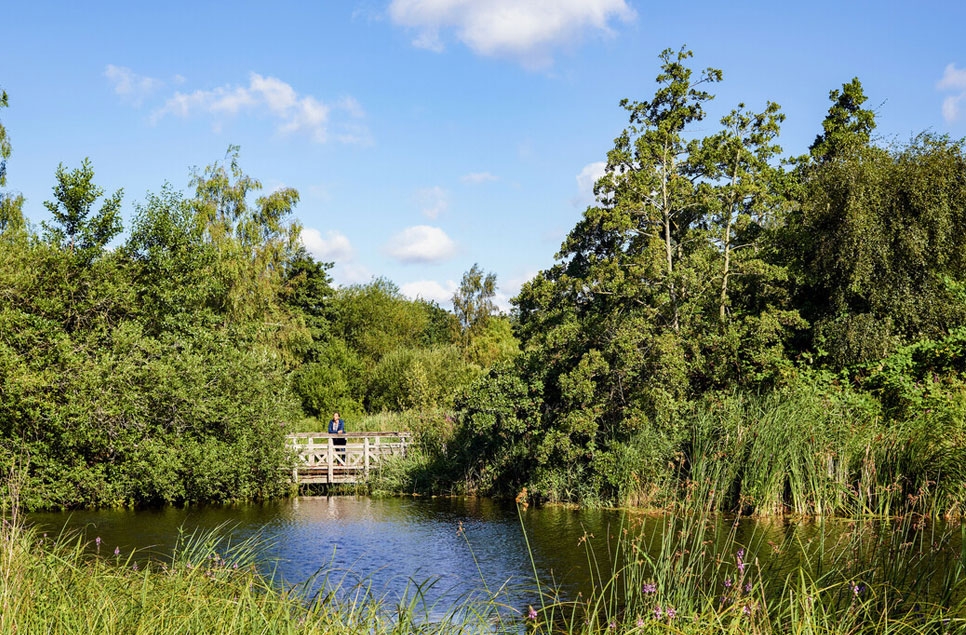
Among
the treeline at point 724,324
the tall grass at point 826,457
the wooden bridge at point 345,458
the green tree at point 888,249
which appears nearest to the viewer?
the tall grass at point 826,457

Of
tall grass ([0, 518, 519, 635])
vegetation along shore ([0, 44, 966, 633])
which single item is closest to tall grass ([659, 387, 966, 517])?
vegetation along shore ([0, 44, 966, 633])

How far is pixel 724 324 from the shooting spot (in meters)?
19.4

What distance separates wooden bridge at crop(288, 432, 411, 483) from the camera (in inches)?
867

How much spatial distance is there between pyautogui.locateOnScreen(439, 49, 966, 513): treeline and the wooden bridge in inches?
73.8

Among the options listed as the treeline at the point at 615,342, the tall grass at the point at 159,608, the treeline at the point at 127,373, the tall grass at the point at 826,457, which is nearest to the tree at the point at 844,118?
the treeline at the point at 615,342

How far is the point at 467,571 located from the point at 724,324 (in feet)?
32.8

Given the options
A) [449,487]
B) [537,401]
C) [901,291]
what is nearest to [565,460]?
[537,401]

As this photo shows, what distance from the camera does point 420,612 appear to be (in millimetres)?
8938

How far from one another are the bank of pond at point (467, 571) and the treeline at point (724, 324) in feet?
4.25

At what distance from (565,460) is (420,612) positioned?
8.92 meters

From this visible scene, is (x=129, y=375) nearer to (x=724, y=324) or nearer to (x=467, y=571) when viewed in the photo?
(x=467, y=571)

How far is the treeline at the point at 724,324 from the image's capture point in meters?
16.2

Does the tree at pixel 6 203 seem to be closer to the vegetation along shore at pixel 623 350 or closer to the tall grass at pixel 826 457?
the vegetation along shore at pixel 623 350

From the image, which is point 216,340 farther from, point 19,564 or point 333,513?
point 19,564
